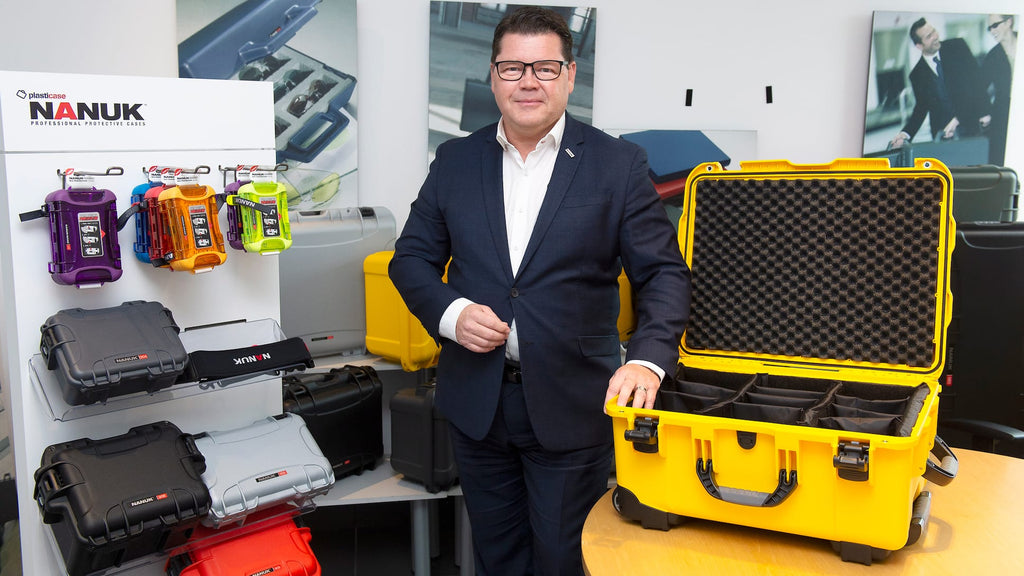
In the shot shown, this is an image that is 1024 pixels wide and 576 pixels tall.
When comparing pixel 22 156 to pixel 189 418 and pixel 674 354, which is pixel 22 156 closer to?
pixel 189 418

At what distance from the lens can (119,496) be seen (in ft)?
5.55

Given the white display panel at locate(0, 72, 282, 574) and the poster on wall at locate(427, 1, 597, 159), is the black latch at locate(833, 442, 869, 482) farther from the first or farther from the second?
the poster on wall at locate(427, 1, 597, 159)

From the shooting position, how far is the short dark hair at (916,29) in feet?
12.9

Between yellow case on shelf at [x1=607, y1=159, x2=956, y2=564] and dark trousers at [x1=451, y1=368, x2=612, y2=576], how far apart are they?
364mm

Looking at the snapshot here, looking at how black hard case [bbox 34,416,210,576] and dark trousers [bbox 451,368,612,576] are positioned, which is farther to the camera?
dark trousers [bbox 451,368,612,576]

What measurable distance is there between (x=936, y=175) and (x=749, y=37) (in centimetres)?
256

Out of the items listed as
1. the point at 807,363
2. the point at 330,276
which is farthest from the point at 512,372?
the point at 330,276

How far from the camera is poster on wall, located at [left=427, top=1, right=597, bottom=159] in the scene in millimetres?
3525

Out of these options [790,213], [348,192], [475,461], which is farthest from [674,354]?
[348,192]

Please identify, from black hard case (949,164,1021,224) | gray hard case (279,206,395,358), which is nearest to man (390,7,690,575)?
gray hard case (279,206,395,358)

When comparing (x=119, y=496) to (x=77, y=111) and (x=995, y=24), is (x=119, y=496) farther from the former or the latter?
(x=995, y=24)

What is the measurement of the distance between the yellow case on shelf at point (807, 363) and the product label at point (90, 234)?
119cm

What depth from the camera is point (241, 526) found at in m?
1.98

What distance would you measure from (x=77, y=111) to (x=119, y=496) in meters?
0.85
